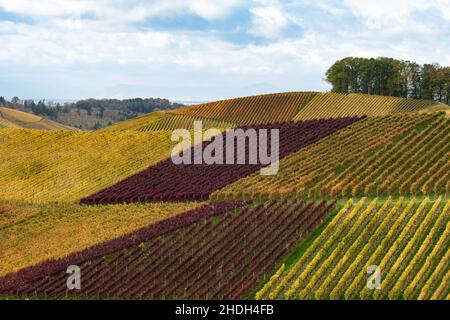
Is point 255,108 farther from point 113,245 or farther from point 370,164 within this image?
point 113,245

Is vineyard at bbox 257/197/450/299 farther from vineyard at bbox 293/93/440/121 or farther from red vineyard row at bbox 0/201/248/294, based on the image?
vineyard at bbox 293/93/440/121

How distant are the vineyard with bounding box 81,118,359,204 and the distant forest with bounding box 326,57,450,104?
57.3 m

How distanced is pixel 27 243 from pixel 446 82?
84.2 meters

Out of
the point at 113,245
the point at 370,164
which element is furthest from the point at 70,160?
the point at 370,164

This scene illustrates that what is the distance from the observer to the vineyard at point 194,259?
96.6ft

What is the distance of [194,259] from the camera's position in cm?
3180

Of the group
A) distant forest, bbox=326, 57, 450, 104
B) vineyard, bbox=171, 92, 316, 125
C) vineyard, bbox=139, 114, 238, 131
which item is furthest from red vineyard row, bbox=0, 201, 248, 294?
distant forest, bbox=326, 57, 450, 104

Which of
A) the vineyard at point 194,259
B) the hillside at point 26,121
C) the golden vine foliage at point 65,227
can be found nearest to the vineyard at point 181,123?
the golden vine foliage at point 65,227

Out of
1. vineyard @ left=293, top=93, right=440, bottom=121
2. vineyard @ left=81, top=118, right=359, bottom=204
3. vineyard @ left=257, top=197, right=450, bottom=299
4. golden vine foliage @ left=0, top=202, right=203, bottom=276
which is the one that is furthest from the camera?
vineyard @ left=293, top=93, right=440, bottom=121

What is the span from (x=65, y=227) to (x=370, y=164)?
68.1 ft

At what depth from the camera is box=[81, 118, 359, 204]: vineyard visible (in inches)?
1757
